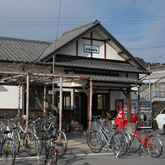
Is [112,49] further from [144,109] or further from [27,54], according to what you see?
[27,54]

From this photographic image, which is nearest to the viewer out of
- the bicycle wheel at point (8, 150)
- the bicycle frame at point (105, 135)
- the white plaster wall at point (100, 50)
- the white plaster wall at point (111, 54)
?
the bicycle wheel at point (8, 150)

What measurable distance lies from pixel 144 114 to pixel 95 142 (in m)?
9.34

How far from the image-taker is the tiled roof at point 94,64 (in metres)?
16.5

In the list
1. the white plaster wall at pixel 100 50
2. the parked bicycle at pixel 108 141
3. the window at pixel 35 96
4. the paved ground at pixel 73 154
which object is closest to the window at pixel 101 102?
the white plaster wall at pixel 100 50

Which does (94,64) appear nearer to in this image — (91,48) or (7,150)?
(91,48)

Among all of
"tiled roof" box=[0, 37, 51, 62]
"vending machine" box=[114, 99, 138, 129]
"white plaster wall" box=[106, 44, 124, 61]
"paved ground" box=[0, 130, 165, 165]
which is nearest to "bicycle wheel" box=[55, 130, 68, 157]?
"paved ground" box=[0, 130, 165, 165]

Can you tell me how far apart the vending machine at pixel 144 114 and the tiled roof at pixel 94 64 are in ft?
7.28

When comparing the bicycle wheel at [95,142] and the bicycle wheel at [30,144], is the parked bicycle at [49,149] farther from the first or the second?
the bicycle wheel at [95,142]

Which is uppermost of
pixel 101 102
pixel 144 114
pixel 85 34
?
pixel 85 34

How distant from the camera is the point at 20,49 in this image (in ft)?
58.0

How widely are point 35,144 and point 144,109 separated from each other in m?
11.6

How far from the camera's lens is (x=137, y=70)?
1906 centimetres

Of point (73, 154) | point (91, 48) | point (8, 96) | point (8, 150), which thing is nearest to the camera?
point (8, 150)

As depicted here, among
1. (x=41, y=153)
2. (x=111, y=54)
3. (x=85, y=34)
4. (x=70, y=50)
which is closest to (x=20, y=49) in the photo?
(x=70, y=50)
